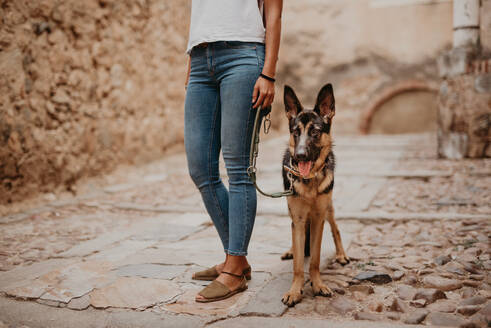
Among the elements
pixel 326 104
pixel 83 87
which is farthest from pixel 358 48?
pixel 326 104

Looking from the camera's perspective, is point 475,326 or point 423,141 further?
point 423,141

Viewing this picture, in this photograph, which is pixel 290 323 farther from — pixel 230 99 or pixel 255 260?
→ pixel 230 99

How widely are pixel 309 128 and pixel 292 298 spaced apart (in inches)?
32.9

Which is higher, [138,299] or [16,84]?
[16,84]

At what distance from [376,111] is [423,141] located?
2.84 m

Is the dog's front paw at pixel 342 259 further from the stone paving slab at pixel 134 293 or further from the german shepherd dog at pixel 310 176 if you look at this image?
the stone paving slab at pixel 134 293

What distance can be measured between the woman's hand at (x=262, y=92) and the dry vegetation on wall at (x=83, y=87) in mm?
3104

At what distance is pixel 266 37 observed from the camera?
7.29 feet

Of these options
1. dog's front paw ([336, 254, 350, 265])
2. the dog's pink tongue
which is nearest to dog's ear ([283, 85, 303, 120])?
the dog's pink tongue

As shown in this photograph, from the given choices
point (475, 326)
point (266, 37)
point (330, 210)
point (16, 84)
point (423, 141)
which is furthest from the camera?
point (423, 141)

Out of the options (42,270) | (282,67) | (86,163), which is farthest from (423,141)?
(42,270)

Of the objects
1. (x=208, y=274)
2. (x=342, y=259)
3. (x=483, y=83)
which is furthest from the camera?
(x=483, y=83)

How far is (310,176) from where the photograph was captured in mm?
2201

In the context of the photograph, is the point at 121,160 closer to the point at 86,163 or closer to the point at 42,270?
the point at 86,163
